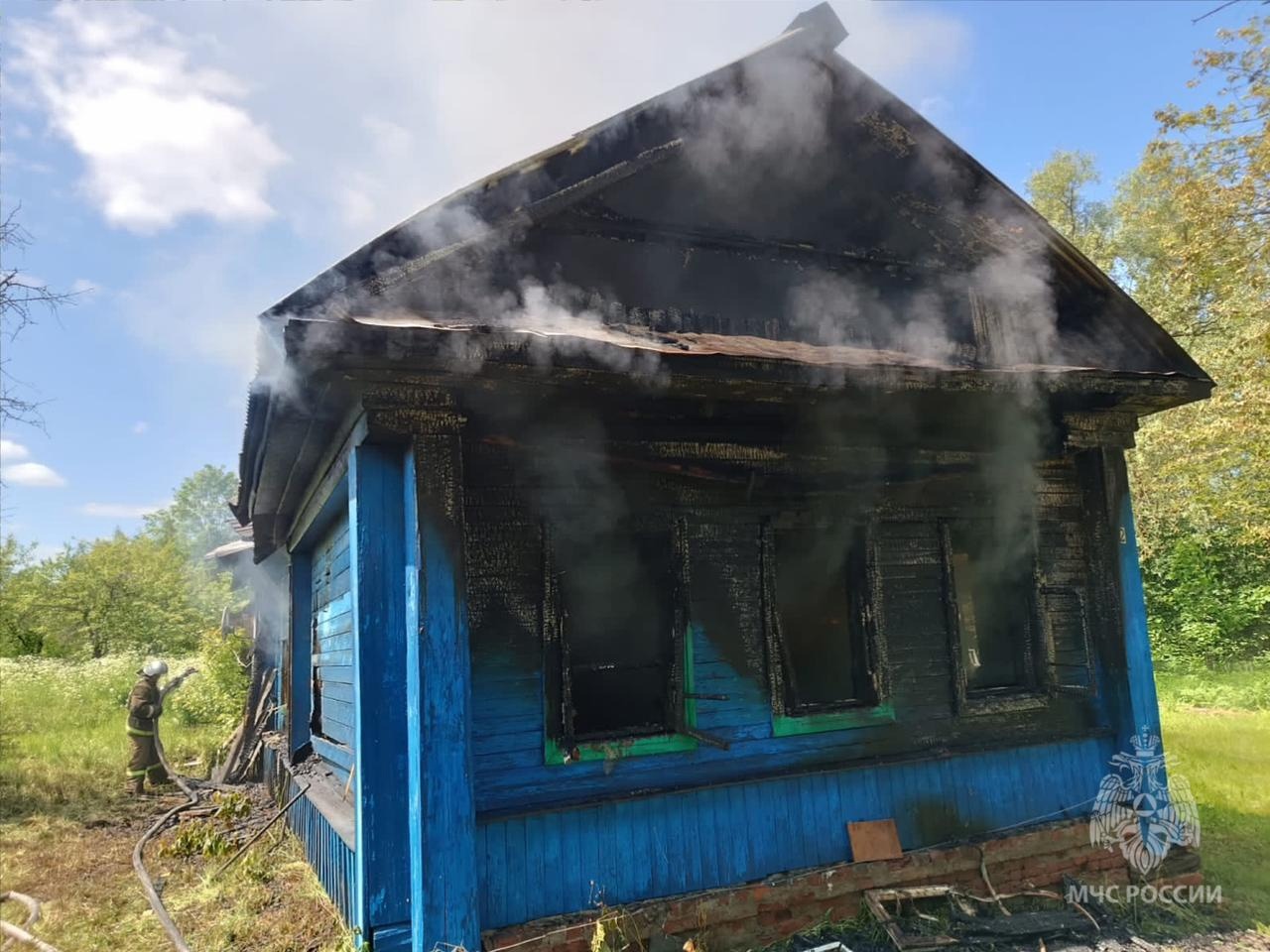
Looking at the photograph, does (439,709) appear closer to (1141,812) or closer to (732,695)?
(732,695)

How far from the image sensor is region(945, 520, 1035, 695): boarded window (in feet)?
20.0

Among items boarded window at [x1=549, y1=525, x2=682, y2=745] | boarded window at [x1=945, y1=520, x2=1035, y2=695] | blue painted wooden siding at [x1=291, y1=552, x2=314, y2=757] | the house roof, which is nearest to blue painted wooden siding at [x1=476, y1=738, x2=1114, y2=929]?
boarded window at [x1=549, y1=525, x2=682, y2=745]

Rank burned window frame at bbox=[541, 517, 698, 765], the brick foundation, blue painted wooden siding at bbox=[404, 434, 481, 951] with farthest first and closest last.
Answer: burned window frame at bbox=[541, 517, 698, 765] < the brick foundation < blue painted wooden siding at bbox=[404, 434, 481, 951]

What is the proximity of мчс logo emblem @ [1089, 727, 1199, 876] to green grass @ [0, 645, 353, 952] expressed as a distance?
5.35 m

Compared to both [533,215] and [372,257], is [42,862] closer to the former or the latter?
[372,257]

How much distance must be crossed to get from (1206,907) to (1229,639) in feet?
52.1

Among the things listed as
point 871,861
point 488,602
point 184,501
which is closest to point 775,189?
point 488,602

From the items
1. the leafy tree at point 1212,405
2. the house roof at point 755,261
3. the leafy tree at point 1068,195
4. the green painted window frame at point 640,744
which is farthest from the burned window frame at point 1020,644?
the leafy tree at point 1068,195

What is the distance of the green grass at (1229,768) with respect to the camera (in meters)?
6.00

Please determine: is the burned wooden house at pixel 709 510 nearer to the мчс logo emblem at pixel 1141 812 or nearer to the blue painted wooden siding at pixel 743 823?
the blue painted wooden siding at pixel 743 823

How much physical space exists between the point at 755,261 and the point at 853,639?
285 centimetres

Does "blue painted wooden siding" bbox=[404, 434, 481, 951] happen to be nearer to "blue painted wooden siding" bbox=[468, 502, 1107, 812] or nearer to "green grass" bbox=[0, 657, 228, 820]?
"blue painted wooden siding" bbox=[468, 502, 1107, 812]

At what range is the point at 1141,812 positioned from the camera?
5840 millimetres

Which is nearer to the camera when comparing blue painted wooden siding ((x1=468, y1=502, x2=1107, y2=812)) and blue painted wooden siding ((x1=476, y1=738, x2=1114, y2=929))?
blue painted wooden siding ((x1=476, y1=738, x2=1114, y2=929))
